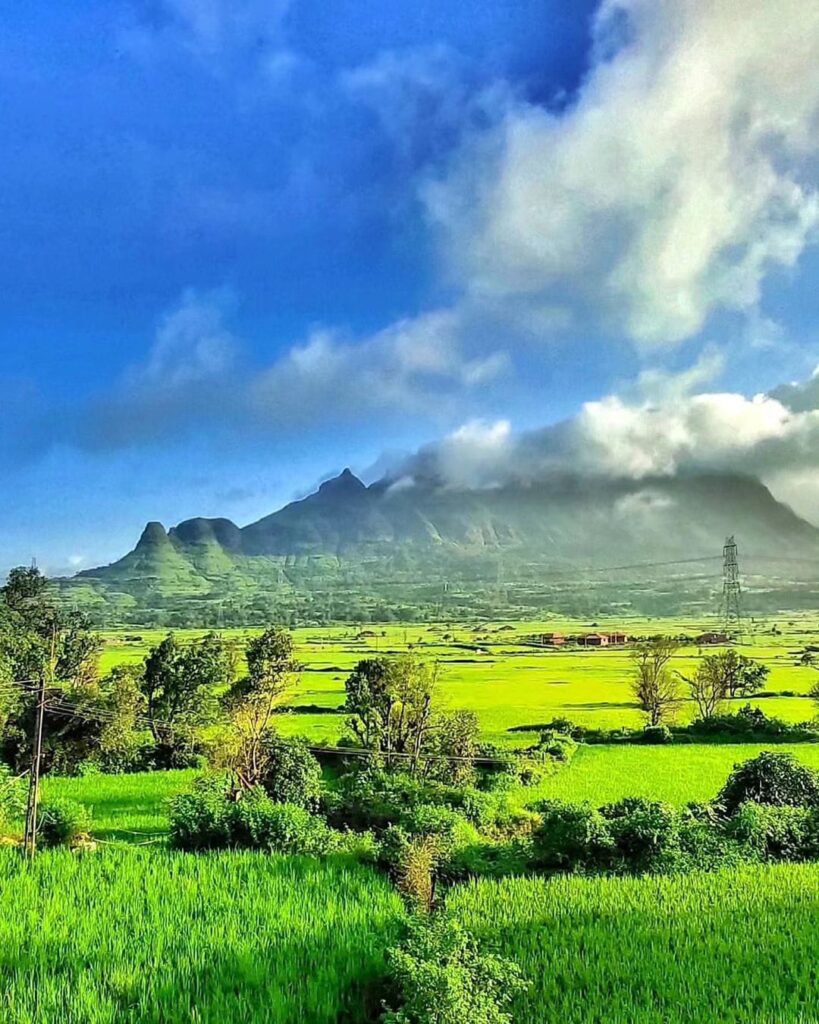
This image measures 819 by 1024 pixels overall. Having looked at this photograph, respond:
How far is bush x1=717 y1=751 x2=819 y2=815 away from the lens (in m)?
15.3

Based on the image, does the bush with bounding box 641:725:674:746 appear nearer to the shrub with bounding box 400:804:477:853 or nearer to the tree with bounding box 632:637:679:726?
the tree with bounding box 632:637:679:726

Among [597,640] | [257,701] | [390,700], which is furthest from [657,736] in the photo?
→ [597,640]

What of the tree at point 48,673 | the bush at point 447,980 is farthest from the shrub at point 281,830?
the tree at point 48,673

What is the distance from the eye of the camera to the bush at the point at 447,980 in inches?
211

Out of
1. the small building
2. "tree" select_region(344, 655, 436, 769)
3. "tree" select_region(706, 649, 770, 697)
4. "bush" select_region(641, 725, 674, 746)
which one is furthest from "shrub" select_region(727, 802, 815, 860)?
the small building

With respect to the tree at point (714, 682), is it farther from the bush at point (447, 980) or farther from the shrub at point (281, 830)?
the bush at point (447, 980)

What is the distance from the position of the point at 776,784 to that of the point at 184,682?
57.8 feet

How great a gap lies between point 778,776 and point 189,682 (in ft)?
57.5

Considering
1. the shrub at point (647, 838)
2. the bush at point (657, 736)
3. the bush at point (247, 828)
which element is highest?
the bush at point (247, 828)

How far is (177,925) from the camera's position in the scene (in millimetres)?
7914

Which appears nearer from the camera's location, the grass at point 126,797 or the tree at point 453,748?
the grass at point 126,797

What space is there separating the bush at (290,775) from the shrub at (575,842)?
19.0 ft

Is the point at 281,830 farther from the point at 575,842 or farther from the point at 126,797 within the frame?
the point at 126,797

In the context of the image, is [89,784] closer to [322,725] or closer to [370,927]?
[322,725]
